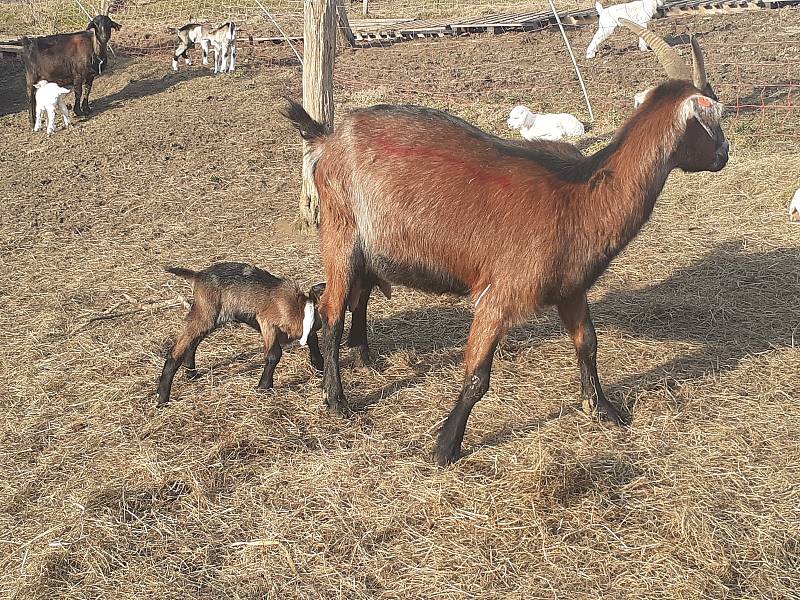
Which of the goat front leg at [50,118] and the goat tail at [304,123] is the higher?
the goat tail at [304,123]

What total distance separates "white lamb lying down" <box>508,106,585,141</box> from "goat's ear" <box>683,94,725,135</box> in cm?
606

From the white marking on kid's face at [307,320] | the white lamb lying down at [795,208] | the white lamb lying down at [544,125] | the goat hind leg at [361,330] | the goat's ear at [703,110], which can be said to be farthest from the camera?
the white lamb lying down at [544,125]

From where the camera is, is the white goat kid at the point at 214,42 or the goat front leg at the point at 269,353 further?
the white goat kid at the point at 214,42

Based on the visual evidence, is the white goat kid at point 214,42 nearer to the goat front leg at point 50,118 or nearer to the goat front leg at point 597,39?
the goat front leg at point 50,118

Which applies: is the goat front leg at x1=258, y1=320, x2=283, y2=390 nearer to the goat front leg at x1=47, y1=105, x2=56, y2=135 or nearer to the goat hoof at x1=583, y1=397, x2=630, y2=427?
the goat hoof at x1=583, y1=397, x2=630, y2=427

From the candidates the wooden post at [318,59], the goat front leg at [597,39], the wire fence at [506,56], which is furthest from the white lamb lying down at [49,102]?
the goat front leg at [597,39]

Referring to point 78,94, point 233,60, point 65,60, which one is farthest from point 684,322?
point 233,60

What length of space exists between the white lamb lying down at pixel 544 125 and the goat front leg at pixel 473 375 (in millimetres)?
6377

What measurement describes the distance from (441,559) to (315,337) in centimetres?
192

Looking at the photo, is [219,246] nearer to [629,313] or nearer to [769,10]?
[629,313]

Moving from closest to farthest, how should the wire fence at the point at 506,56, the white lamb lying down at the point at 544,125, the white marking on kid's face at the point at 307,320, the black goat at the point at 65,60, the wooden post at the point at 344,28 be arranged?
the white marking on kid's face at the point at 307,320, the white lamb lying down at the point at 544,125, the wire fence at the point at 506,56, the black goat at the point at 65,60, the wooden post at the point at 344,28

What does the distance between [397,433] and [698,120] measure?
2289 mm

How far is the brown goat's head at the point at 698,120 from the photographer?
4.02 m

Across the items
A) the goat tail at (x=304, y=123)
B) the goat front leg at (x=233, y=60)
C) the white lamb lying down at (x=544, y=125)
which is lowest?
the white lamb lying down at (x=544, y=125)
